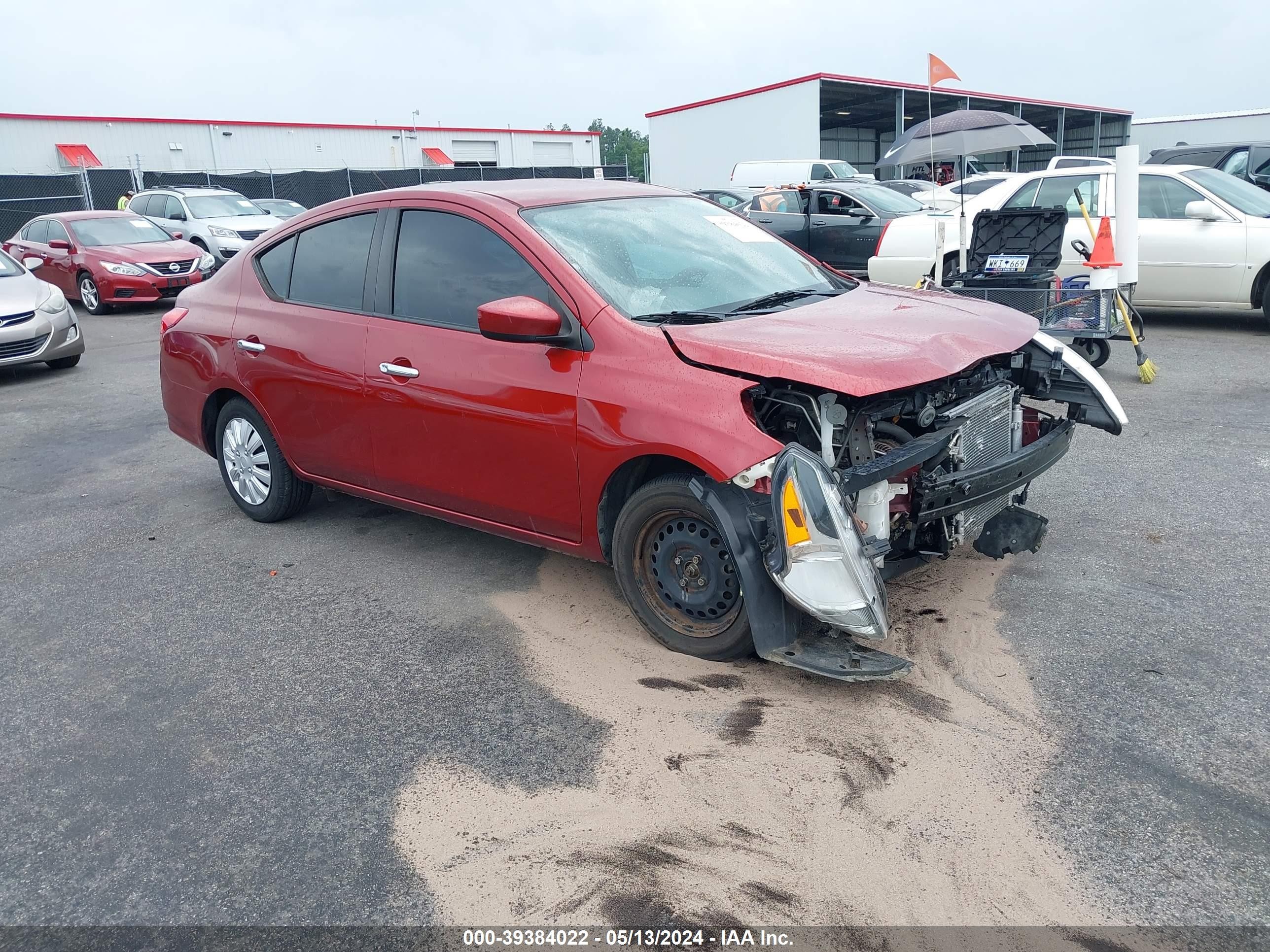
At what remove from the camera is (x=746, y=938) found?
2451 mm

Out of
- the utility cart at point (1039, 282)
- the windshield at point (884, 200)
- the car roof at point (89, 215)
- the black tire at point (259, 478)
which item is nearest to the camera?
the black tire at point (259, 478)

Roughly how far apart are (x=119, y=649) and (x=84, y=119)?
3877cm

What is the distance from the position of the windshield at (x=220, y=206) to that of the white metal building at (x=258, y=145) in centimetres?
1682

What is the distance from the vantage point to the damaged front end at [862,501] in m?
3.27

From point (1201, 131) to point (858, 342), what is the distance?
3858 cm

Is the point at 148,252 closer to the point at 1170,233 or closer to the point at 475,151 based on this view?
the point at 1170,233

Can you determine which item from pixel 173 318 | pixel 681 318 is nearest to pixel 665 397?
pixel 681 318

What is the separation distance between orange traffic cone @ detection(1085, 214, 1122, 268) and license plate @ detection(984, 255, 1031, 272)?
511 mm

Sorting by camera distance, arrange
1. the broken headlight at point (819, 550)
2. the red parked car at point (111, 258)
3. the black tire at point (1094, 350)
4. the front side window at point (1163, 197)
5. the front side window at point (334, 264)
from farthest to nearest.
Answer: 1. the red parked car at point (111, 258)
2. the front side window at point (1163, 197)
3. the black tire at point (1094, 350)
4. the front side window at point (334, 264)
5. the broken headlight at point (819, 550)

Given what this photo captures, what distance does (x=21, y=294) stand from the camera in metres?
10.9

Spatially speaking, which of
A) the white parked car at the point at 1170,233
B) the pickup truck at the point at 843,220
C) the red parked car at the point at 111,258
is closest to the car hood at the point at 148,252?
the red parked car at the point at 111,258

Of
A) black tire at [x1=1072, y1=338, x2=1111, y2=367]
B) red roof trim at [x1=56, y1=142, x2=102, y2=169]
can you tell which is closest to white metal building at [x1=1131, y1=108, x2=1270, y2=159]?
black tire at [x1=1072, y1=338, x2=1111, y2=367]

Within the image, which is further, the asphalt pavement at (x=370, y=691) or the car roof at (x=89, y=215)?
the car roof at (x=89, y=215)

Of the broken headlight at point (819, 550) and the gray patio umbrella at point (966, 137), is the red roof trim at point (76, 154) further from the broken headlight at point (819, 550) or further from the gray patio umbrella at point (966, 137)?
the broken headlight at point (819, 550)
